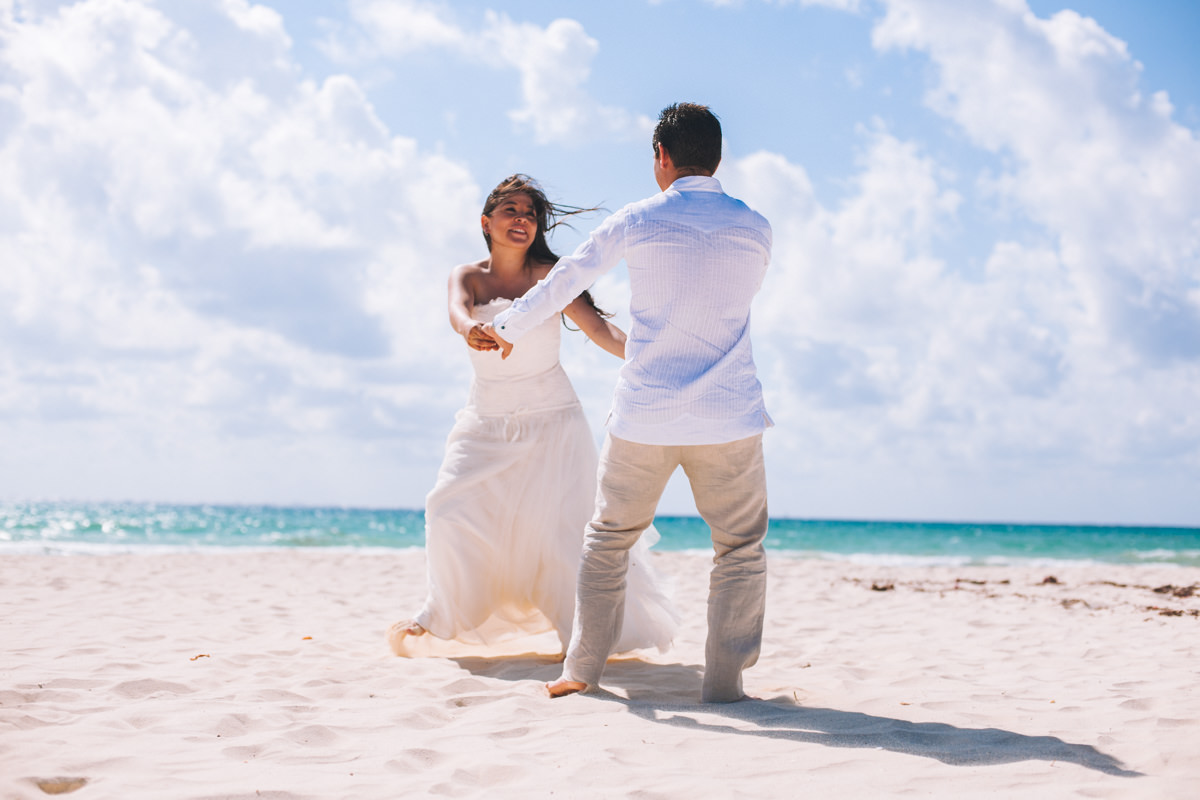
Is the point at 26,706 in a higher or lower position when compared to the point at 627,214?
lower

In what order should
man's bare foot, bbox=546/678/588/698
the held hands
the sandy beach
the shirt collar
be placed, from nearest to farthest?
1. the sandy beach
2. the shirt collar
3. man's bare foot, bbox=546/678/588/698
4. the held hands

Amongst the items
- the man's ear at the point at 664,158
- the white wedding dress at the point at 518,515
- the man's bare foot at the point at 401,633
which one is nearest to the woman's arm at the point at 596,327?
the white wedding dress at the point at 518,515

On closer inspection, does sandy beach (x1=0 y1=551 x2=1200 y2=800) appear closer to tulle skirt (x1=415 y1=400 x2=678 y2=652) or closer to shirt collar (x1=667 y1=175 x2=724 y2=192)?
tulle skirt (x1=415 y1=400 x2=678 y2=652)

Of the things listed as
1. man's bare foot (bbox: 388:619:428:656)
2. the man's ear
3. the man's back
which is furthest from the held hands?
man's bare foot (bbox: 388:619:428:656)

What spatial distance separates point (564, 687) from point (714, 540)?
0.82 metres

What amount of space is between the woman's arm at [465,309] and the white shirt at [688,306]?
0.60 meters

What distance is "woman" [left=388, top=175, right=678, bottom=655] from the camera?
3980 mm

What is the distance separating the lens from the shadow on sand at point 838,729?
2.53 meters

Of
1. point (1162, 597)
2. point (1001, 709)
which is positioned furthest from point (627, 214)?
point (1162, 597)

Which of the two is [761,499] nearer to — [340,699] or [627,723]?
[627,723]

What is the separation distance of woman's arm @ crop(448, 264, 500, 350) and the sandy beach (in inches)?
55.5

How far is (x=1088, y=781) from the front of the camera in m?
2.27

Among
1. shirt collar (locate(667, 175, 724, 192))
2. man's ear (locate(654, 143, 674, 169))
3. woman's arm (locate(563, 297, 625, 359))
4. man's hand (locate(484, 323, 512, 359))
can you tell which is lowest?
man's hand (locate(484, 323, 512, 359))

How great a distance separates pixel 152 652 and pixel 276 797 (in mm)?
2551
